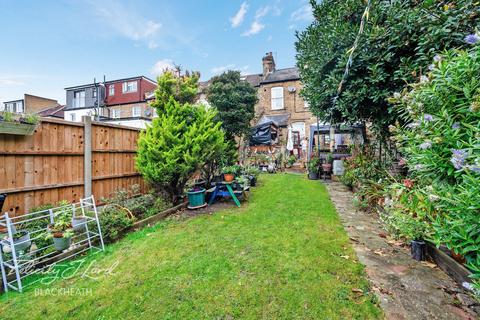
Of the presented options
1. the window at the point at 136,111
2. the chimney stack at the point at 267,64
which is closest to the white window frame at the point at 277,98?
the chimney stack at the point at 267,64

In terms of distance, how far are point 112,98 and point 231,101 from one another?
18265 mm

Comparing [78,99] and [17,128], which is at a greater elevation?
[78,99]

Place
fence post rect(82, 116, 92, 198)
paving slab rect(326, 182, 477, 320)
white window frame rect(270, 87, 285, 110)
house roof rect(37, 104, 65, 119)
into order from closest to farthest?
paving slab rect(326, 182, 477, 320) < fence post rect(82, 116, 92, 198) < white window frame rect(270, 87, 285, 110) < house roof rect(37, 104, 65, 119)

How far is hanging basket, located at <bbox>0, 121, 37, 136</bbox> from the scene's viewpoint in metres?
A: 2.78

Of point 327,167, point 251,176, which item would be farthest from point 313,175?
point 251,176

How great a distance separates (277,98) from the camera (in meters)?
16.4

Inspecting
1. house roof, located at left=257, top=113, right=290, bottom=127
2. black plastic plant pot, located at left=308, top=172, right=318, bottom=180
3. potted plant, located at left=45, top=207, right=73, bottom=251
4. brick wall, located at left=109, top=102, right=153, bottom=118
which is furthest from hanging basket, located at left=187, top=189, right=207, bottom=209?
brick wall, located at left=109, top=102, right=153, bottom=118

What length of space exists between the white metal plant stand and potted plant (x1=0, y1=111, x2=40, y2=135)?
3.99 ft

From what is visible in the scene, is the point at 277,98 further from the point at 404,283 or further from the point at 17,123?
the point at 404,283

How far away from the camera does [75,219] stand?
295 centimetres

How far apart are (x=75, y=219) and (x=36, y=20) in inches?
231

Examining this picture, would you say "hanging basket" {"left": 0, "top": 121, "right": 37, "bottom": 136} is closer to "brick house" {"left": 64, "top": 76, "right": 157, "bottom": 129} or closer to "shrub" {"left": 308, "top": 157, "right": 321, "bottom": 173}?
"shrub" {"left": 308, "top": 157, "right": 321, "bottom": 173}

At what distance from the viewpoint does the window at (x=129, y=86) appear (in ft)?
69.6

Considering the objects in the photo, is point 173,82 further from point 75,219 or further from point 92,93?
point 92,93
